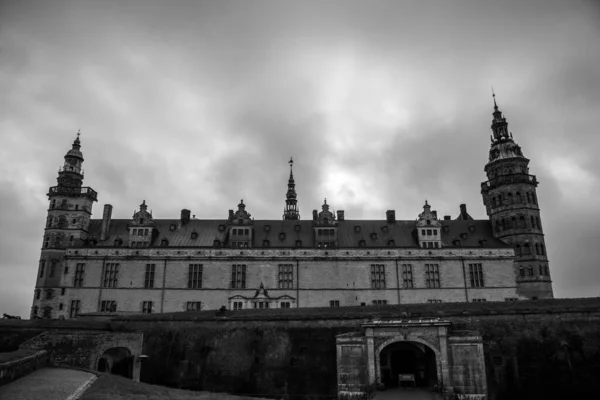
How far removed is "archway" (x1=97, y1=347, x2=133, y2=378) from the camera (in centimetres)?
3991

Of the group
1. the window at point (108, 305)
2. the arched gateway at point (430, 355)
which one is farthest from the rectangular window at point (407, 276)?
the window at point (108, 305)

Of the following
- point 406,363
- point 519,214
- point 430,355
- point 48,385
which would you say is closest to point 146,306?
point 48,385

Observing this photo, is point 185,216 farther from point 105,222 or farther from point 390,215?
point 390,215

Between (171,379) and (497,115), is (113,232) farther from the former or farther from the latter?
(497,115)

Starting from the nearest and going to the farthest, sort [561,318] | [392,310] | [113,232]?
[561,318], [392,310], [113,232]

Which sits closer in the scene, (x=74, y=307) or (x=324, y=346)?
(x=324, y=346)

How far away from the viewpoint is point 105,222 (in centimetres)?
6331

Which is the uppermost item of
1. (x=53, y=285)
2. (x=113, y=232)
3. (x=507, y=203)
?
(x=507, y=203)

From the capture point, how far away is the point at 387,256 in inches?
2350

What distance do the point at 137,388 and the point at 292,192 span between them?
240 ft

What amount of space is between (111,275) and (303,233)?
25.9 meters

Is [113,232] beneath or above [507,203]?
beneath

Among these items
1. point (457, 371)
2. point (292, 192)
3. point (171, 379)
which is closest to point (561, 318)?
point (457, 371)

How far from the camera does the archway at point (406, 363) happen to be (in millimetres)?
37750
